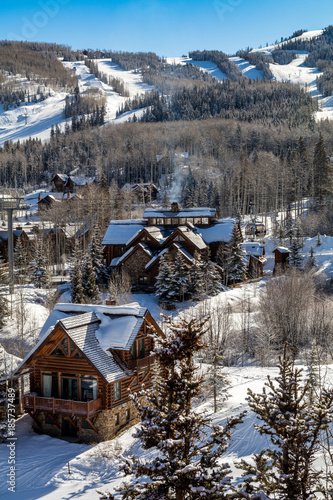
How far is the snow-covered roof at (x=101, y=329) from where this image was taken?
1883 cm

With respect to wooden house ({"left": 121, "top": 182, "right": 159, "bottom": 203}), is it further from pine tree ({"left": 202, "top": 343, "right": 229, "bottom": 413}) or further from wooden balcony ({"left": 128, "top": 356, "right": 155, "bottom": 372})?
wooden balcony ({"left": 128, "top": 356, "right": 155, "bottom": 372})

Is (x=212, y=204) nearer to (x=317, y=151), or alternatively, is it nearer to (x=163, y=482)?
(x=317, y=151)

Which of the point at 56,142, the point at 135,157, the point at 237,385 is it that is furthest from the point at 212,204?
the point at 56,142

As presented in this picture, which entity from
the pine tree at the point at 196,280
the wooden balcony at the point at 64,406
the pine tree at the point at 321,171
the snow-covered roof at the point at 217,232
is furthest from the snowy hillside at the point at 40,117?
the wooden balcony at the point at 64,406

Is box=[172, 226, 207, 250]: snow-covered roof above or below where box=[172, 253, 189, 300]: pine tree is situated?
above

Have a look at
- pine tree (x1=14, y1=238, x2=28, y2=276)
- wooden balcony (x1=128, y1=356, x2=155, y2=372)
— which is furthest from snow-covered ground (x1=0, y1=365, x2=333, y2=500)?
pine tree (x1=14, y1=238, x2=28, y2=276)

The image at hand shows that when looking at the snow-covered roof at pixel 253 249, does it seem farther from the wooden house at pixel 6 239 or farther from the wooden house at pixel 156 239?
the wooden house at pixel 6 239

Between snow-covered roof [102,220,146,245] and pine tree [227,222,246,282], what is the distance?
9699 mm

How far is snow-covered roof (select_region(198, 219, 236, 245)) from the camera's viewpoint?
146ft

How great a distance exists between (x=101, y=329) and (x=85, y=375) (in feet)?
7.59

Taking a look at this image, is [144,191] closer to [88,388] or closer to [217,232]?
[217,232]

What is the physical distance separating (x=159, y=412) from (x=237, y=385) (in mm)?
16257

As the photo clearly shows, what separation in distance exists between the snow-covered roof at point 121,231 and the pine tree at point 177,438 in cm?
3627

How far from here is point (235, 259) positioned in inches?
1683
